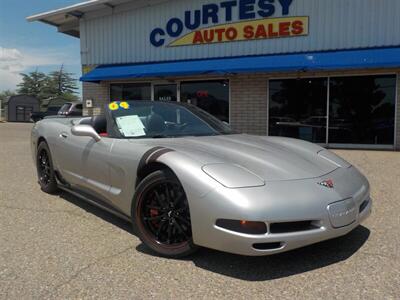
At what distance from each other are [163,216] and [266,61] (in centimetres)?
922

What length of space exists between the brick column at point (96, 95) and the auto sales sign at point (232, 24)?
281cm

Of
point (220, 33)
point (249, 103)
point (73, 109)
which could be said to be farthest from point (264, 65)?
point (73, 109)

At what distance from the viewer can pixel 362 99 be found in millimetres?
11383

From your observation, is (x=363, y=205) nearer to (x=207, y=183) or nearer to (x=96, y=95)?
(x=207, y=183)

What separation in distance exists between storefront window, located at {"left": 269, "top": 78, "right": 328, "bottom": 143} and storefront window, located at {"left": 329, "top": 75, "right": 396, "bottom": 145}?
292 millimetres

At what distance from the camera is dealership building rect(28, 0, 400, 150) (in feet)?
36.3

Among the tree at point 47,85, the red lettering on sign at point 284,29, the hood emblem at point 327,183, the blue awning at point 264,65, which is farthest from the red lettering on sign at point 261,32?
the tree at point 47,85

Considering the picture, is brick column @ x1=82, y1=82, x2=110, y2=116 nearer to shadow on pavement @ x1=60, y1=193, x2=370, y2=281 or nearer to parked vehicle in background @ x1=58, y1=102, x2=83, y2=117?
parked vehicle in background @ x1=58, y1=102, x2=83, y2=117

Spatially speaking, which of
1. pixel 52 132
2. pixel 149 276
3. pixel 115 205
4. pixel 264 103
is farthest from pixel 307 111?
pixel 149 276

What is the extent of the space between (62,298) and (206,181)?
1236 millimetres

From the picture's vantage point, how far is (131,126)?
4145mm

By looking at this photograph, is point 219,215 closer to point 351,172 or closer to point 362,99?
point 351,172

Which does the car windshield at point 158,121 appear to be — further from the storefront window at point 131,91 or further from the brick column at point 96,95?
the brick column at point 96,95

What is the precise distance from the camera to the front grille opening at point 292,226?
2828 mm
